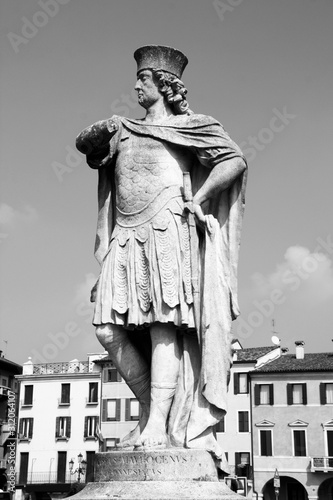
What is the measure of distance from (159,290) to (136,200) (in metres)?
1.00

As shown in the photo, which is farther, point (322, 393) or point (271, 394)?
point (271, 394)

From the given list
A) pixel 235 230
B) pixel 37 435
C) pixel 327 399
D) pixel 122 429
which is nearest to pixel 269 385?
pixel 327 399

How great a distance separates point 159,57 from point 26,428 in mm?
66887

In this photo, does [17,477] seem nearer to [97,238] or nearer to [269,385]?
[269,385]

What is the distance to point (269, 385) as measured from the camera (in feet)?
200

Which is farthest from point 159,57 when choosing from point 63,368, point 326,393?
point 63,368

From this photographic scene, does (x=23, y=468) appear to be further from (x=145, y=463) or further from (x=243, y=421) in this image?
(x=145, y=463)

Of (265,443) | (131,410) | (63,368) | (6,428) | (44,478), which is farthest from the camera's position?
(6,428)

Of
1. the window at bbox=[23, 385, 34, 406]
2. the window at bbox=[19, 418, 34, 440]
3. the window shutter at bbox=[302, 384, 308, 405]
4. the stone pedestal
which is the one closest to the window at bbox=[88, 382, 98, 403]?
the window at bbox=[19, 418, 34, 440]

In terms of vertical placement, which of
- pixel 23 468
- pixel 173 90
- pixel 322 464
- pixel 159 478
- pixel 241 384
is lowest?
pixel 23 468

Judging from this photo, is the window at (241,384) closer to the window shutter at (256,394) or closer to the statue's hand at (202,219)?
the window shutter at (256,394)

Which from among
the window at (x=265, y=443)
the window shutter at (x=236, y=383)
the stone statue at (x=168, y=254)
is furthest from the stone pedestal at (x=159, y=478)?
the window shutter at (x=236, y=383)

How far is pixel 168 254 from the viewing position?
A: 7.10 metres

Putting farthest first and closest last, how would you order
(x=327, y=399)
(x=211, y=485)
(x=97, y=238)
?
(x=327, y=399)
(x=97, y=238)
(x=211, y=485)
